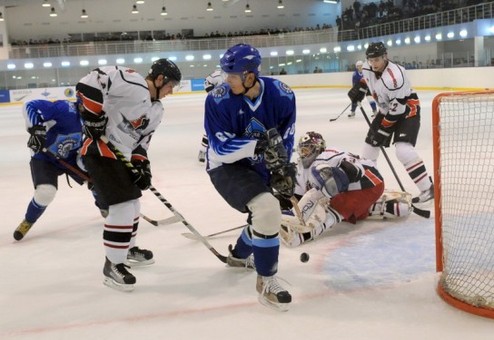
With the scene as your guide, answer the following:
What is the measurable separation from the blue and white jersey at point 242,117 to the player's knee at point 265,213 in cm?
18

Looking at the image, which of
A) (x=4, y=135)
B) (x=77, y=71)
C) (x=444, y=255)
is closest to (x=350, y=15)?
(x=77, y=71)

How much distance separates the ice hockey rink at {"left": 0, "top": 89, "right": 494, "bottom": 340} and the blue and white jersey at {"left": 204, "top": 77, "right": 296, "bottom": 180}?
2.10 feet

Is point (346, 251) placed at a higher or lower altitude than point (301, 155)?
lower

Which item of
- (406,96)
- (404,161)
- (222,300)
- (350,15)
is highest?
(350,15)

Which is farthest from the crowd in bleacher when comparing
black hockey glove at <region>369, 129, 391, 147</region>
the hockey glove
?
the hockey glove

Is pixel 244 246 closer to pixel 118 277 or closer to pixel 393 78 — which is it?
pixel 118 277

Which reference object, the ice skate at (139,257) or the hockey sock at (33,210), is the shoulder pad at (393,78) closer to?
the ice skate at (139,257)

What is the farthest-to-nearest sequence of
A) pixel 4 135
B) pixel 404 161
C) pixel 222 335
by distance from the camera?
1. pixel 4 135
2. pixel 404 161
3. pixel 222 335

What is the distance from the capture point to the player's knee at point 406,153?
4.20 metres

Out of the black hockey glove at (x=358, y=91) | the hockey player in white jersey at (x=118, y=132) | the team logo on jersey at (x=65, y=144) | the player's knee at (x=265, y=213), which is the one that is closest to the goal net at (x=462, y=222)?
the player's knee at (x=265, y=213)

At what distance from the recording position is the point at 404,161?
4.23 m

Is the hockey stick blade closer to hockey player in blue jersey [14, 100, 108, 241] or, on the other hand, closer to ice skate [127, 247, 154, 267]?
ice skate [127, 247, 154, 267]

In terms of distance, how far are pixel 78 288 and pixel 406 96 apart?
2670 mm

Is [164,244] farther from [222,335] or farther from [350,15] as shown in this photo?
[350,15]
